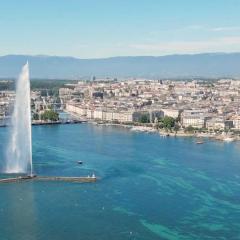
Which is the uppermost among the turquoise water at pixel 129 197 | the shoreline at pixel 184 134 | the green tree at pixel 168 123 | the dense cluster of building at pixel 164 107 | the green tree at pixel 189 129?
the dense cluster of building at pixel 164 107

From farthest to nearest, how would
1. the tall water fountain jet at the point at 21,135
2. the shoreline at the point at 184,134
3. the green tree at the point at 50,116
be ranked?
the green tree at the point at 50,116 → the shoreline at the point at 184,134 → the tall water fountain jet at the point at 21,135

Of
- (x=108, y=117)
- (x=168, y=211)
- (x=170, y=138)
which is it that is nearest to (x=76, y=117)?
(x=108, y=117)

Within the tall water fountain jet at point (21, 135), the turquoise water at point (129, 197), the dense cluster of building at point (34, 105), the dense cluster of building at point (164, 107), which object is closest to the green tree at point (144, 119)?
the dense cluster of building at point (164, 107)

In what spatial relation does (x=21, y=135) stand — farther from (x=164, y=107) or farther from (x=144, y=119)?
(x=164, y=107)

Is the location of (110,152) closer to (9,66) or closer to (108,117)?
(108,117)

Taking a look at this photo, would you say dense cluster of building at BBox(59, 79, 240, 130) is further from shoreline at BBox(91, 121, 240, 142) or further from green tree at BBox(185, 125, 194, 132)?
shoreline at BBox(91, 121, 240, 142)

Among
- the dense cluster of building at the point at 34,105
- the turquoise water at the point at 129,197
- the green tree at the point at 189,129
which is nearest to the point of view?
the turquoise water at the point at 129,197

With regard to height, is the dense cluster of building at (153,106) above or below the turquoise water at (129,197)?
above

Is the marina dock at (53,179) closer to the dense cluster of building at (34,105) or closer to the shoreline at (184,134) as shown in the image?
the shoreline at (184,134)
